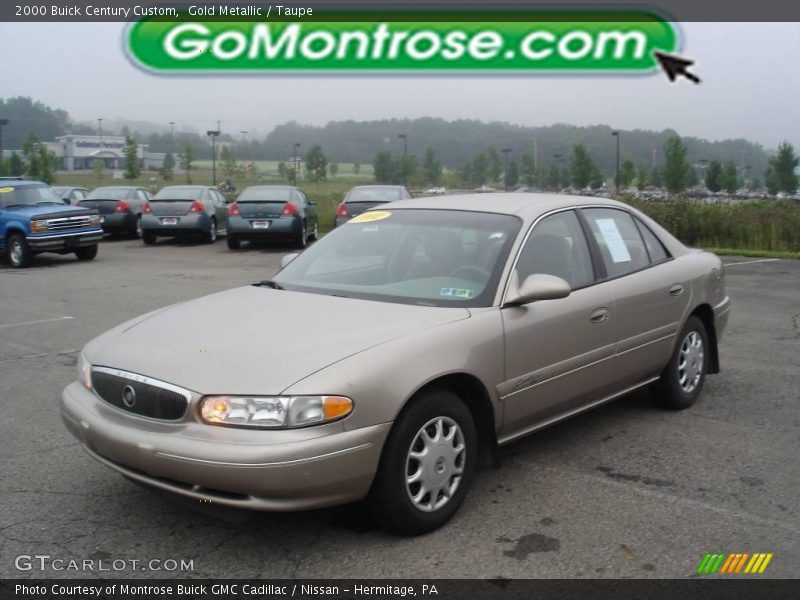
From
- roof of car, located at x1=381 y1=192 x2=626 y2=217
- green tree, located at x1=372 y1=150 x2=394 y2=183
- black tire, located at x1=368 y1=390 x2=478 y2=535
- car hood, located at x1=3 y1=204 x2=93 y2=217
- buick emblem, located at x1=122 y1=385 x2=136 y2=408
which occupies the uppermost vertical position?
green tree, located at x1=372 y1=150 x2=394 y2=183

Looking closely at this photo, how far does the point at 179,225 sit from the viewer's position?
65.6ft

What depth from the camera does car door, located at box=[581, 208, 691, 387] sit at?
5.01 m

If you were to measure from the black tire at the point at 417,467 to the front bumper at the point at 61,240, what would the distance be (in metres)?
13.9

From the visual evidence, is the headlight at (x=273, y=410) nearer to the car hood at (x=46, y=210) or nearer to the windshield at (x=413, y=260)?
the windshield at (x=413, y=260)

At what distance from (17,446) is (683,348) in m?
4.44

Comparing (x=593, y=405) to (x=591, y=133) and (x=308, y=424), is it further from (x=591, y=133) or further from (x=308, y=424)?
(x=591, y=133)

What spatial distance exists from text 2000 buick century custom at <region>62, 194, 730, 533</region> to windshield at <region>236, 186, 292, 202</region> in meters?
13.7

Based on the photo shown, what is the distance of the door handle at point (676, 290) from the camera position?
5453 mm

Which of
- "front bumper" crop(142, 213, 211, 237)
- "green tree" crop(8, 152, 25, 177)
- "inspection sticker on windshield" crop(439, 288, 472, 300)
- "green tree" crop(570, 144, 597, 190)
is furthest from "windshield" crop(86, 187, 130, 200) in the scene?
"green tree" crop(570, 144, 597, 190)

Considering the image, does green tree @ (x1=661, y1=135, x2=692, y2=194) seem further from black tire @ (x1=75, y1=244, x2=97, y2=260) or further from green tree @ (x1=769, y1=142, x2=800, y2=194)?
black tire @ (x1=75, y1=244, x2=97, y2=260)

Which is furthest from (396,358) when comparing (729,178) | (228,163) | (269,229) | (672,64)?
(729,178)

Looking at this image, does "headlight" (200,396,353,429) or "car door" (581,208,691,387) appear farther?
"car door" (581,208,691,387)

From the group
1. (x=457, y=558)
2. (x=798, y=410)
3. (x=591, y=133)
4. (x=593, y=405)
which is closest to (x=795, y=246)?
(x=798, y=410)

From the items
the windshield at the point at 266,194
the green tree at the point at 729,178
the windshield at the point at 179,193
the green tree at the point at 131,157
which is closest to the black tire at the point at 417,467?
the windshield at the point at 266,194
